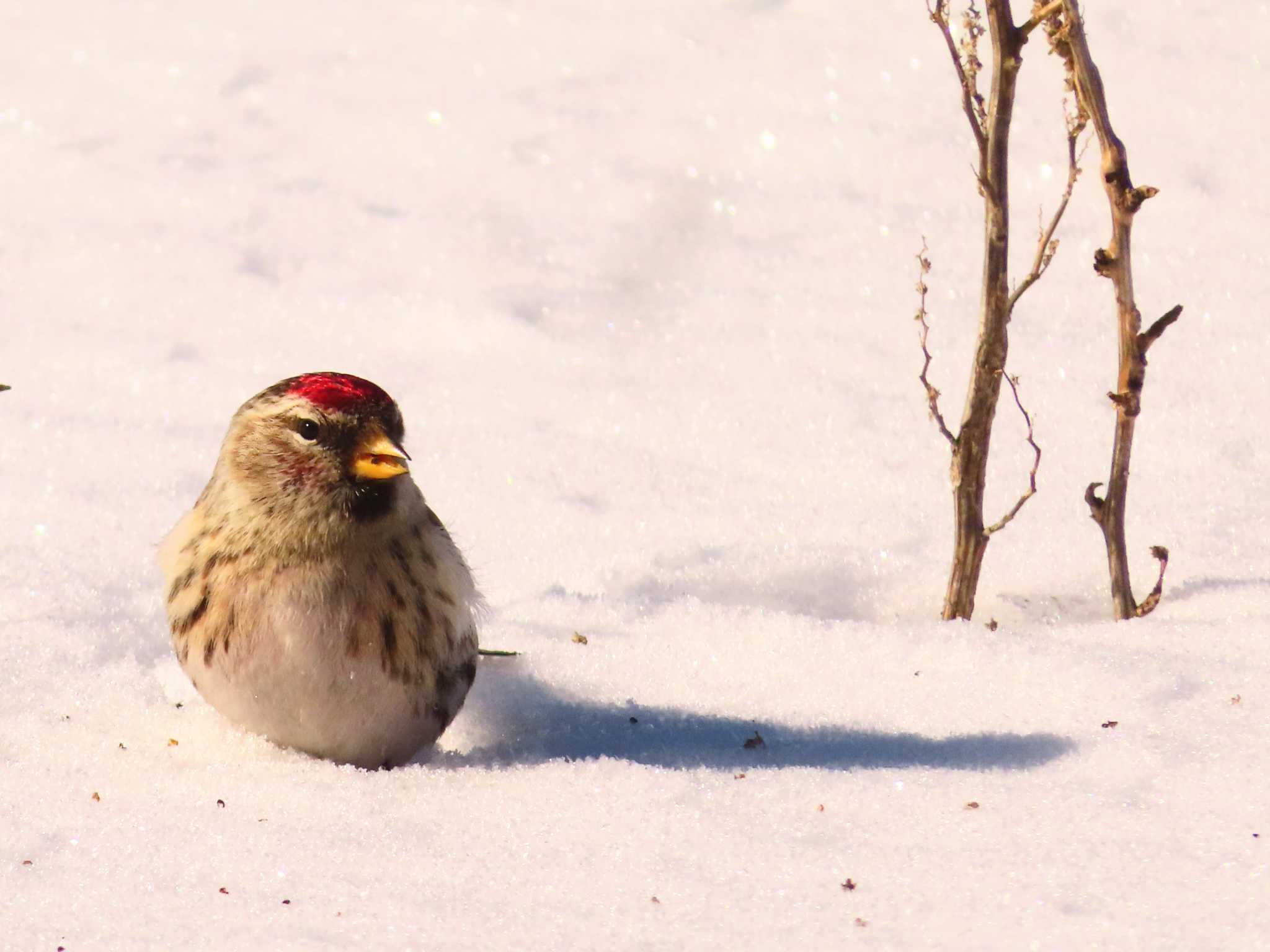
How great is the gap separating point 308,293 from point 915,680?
11.1ft

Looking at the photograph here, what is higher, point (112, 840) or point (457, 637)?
point (457, 637)

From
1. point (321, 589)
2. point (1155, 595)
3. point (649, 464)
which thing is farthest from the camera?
point (649, 464)

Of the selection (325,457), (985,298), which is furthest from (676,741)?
(985,298)

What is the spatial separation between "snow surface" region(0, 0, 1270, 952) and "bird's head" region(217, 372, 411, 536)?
532 mm

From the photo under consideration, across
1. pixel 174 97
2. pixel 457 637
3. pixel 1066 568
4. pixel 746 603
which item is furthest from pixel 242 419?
pixel 174 97

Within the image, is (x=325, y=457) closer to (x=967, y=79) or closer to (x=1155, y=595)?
(x=967, y=79)

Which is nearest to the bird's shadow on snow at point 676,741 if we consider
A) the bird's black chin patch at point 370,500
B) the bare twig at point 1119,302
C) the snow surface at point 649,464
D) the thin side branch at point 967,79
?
the snow surface at point 649,464

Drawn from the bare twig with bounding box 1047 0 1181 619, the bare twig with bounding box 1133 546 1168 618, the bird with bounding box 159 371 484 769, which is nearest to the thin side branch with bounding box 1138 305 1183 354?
the bare twig with bounding box 1047 0 1181 619

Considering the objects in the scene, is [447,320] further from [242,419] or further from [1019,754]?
[1019,754]

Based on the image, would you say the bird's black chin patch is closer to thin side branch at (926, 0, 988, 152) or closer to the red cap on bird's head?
the red cap on bird's head

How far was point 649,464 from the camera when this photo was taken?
17.5 feet

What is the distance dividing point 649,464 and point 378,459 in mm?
2102

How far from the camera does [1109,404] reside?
5641 millimetres

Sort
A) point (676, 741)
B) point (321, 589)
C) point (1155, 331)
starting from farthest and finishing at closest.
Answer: point (1155, 331), point (676, 741), point (321, 589)
